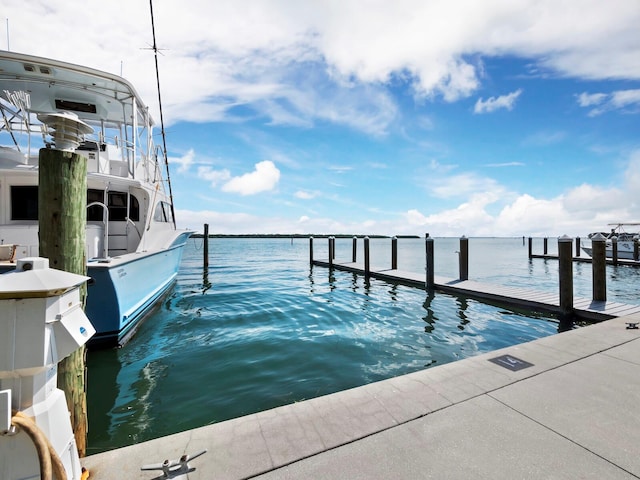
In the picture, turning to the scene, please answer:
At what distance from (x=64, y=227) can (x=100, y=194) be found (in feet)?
22.5

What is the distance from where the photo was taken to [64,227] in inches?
96.6

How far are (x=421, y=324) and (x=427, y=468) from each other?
5.74 meters

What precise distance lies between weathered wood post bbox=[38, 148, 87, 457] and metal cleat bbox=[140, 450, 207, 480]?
0.89m

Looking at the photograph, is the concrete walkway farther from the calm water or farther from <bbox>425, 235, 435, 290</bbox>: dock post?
<bbox>425, 235, 435, 290</bbox>: dock post

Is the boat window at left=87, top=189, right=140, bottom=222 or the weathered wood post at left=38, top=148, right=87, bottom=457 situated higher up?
the boat window at left=87, top=189, right=140, bottom=222

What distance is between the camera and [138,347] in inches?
248

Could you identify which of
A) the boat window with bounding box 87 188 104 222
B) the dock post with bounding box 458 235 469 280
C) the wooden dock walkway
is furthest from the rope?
the dock post with bounding box 458 235 469 280

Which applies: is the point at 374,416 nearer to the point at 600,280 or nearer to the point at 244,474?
the point at 244,474

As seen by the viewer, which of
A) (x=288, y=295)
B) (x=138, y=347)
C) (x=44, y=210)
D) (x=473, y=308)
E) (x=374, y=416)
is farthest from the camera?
(x=288, y=295)

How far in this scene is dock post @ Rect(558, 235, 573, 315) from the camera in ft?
25.3

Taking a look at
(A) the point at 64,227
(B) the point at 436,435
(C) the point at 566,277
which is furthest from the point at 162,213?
(C) the point at 566,277

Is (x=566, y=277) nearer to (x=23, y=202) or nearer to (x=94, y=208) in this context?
(x=94, y=208)

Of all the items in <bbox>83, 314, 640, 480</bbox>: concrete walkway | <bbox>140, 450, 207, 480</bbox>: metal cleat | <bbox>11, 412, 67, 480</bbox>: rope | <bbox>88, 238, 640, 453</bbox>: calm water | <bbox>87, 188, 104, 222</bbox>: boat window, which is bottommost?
<bbox>88, 238, 640, 453</bbox>: calm water

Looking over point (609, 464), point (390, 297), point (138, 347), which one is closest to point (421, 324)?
point (390, 297)
